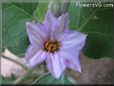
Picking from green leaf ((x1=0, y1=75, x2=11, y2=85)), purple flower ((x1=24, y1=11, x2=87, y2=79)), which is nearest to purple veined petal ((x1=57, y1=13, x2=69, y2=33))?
purple flower ((x1=24, y1=11, x2=87, y2=79))

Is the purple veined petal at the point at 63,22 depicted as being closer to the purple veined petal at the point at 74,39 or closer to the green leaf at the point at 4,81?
the purple veined petal at the point at 74,39

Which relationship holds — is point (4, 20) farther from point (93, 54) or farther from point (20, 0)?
point (93, 54)

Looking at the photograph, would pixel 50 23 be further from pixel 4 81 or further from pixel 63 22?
pixel 4 81

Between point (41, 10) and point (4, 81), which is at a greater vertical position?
point (41, 10)

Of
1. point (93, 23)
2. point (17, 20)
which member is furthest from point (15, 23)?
point (93, 23)

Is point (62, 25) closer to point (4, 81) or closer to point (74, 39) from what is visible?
point (74, 39)

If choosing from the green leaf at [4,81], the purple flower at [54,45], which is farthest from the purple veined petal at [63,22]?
the green leaf at [4,81]

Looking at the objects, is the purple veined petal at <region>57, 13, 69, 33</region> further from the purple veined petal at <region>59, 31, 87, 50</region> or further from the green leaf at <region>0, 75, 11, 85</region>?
the green leaf at <region>0, 75, 11, 85</region>
